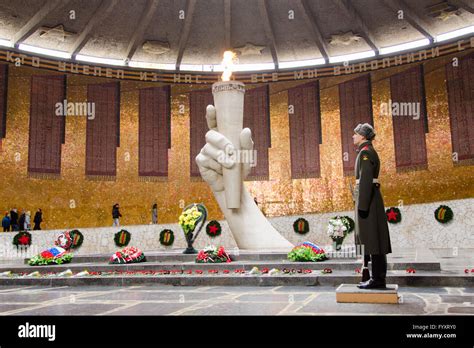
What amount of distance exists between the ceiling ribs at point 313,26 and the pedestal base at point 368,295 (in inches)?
576

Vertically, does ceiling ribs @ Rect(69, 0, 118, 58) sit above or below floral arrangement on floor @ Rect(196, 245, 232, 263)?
above

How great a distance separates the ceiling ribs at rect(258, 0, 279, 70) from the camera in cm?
1662

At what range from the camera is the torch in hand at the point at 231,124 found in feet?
28.2

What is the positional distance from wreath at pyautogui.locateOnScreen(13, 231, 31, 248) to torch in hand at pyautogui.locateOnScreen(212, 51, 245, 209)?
269 inches

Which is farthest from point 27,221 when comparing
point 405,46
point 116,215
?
point 405,46

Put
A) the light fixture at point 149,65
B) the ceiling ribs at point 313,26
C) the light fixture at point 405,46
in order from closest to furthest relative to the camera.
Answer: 1. the ceiling ribs at point 313,26
2. the light fixture at point 405,46
3. the light fixture at point 149,65

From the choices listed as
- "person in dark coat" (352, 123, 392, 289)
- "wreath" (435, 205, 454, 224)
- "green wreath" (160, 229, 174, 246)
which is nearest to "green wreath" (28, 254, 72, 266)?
"person in dark coat" (352, 123, 392, 289)

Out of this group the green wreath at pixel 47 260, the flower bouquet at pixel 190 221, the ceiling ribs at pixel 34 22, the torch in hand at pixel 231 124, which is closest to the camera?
the green wreath at pixel 47 260

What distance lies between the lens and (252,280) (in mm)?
5676

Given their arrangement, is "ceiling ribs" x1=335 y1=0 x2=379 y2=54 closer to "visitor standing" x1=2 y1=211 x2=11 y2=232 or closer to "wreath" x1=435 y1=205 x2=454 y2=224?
"wreath" x1=435 y1=205 x2=454 y2=224

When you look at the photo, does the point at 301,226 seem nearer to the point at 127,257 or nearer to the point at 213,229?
the point at 213,229

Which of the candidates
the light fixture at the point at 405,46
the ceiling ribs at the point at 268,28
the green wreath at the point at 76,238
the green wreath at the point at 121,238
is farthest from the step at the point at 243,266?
the light fixture at the point at 405,46

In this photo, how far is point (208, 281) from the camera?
5859mm

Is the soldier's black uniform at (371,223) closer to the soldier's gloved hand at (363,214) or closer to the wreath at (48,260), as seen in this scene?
the soldier's gloved hand at (363,214)
